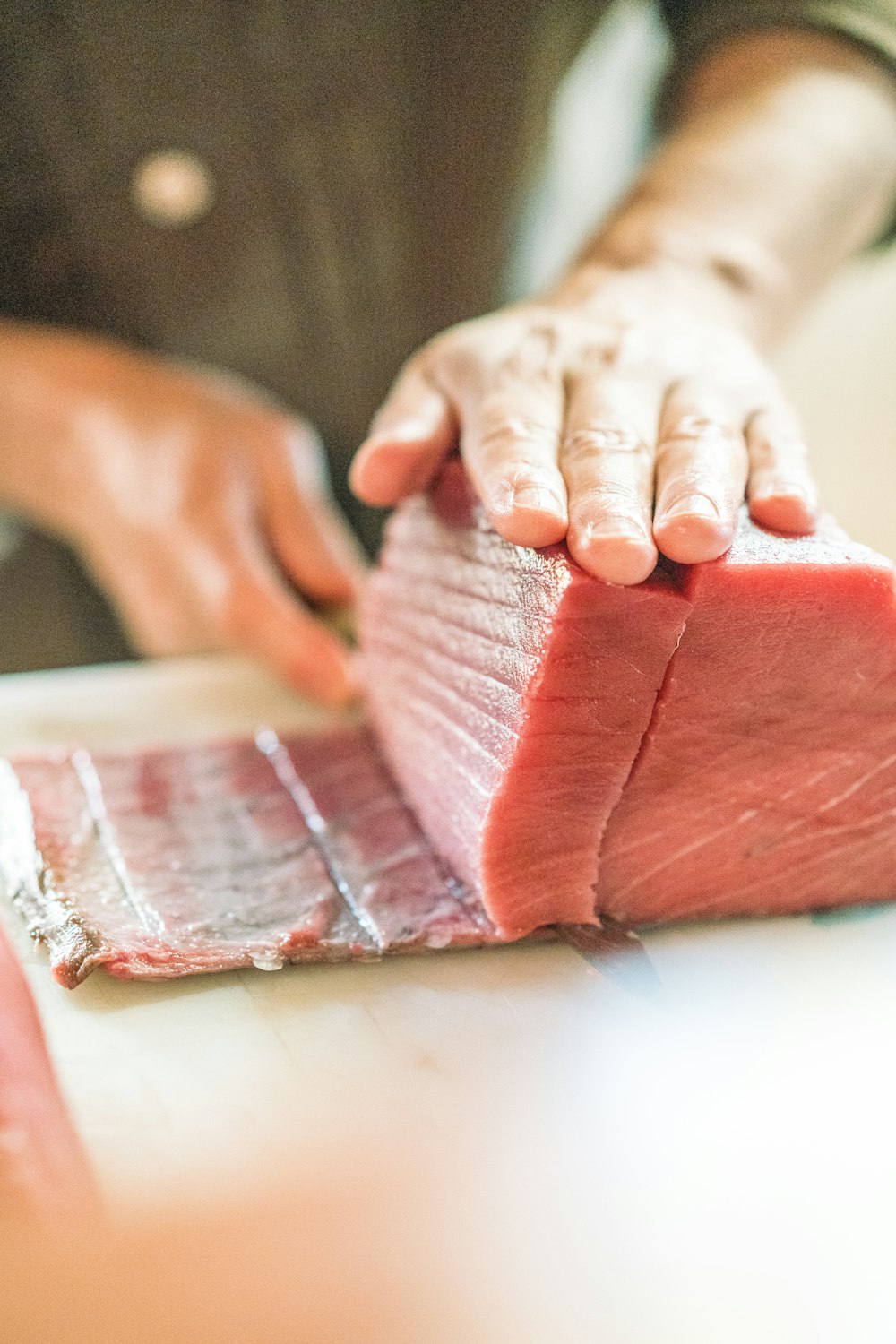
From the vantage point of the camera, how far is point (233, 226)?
3115 mm

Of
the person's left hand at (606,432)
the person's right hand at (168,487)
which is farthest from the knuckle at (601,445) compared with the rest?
the person's right hand at (168,487)

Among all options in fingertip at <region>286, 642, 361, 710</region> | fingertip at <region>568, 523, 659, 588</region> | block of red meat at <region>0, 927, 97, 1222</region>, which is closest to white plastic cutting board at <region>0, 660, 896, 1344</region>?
block of red meat at <region>0, 927, 97, 1222</region>

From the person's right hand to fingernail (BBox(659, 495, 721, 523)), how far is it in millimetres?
1496

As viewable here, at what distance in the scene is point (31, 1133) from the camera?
141cm

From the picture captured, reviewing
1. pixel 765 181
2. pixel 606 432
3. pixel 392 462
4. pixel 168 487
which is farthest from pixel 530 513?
pixel 765 181

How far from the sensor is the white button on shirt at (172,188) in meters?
3.01

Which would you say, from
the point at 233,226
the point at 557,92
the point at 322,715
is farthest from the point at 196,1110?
the point at 557,92

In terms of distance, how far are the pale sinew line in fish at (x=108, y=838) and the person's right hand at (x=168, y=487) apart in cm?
78

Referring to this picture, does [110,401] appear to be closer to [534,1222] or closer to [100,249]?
[100,249]

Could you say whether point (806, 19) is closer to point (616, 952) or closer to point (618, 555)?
point (618, 555)

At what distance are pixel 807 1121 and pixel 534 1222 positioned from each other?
1.44ft

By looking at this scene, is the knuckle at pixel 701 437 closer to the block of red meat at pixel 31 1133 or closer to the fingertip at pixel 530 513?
the fingertip at pixel 530 513

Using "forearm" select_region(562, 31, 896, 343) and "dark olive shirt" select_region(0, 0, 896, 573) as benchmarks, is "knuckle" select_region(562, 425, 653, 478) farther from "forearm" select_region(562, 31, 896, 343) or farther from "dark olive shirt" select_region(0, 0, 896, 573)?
"dark olive shirt" select_region(0, 0, 896, 573)

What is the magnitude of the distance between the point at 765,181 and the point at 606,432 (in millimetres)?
1623
